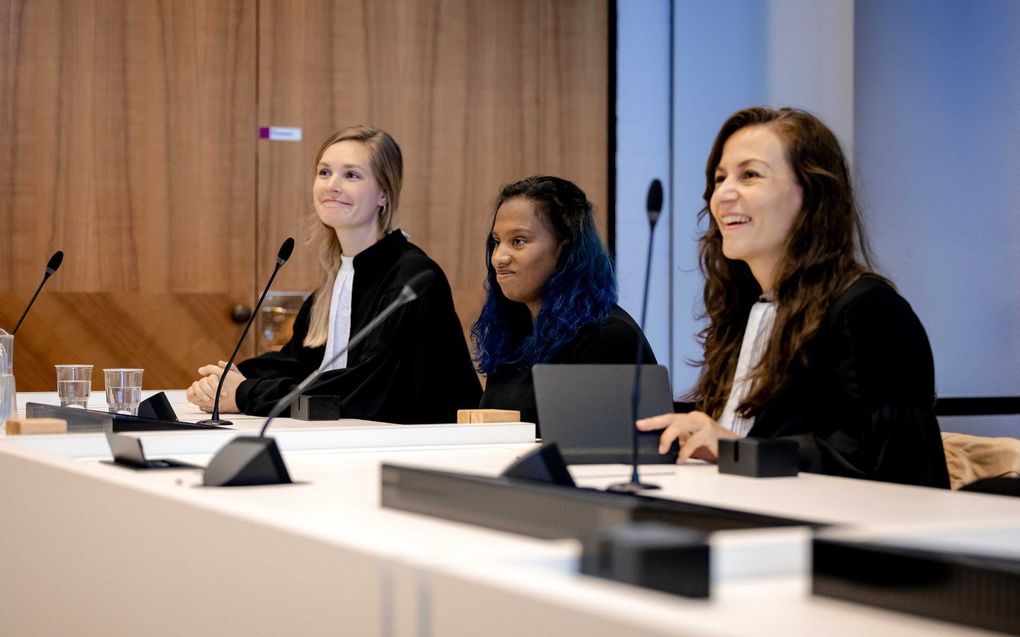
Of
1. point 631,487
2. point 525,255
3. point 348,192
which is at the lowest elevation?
point 631,487

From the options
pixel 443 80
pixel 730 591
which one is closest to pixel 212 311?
pixel 443 80

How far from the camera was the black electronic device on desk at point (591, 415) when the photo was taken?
2055mm

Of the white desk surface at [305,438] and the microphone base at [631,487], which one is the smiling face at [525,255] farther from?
the microphone base at [631,487]

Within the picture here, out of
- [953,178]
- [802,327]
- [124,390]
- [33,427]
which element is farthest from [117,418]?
[953,178]

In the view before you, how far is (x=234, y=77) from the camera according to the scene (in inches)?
215

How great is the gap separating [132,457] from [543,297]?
1932mm

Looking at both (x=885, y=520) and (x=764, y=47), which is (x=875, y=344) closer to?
(x=885, y=520)

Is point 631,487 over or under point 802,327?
under

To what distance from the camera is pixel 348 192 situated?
13.5 ft

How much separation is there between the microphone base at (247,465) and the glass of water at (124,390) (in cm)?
138

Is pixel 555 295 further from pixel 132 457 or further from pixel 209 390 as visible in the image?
pixel 132 457

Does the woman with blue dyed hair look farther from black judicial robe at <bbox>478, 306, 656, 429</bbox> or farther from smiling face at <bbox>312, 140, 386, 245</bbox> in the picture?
smiling face at <bbox>312, 140, 386, 245</bbox>

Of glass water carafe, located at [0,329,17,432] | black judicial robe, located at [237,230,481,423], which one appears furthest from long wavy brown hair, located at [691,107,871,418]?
glass water carafe, located at [0,329,17,432]

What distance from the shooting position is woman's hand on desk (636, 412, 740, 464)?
2088mm
